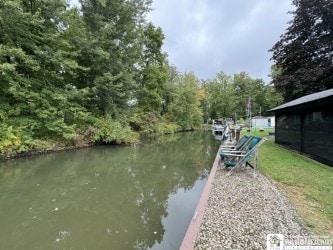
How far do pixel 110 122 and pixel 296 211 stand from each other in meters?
12.9

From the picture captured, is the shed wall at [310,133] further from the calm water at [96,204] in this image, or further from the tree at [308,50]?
the tree at [308,50]

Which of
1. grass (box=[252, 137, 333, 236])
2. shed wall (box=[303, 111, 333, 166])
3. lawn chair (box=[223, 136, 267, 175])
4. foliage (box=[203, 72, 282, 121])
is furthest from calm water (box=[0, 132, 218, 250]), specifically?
foliage (box=[203, 72, 282, 121])

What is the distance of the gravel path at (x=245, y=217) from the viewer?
2.68m

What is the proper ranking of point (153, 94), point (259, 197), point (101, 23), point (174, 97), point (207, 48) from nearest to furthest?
point (259, 197)
point (101, 23)
point (153, 94)
point (207, 48)
point (174, 97)

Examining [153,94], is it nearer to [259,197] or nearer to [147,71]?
[147,71]

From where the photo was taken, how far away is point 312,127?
789 cm

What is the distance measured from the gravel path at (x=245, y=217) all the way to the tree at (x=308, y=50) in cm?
1166

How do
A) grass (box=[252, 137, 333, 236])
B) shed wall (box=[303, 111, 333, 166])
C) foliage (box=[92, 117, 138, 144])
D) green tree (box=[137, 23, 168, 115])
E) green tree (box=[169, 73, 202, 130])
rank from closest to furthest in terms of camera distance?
grass (box=[252, 137, 333, 236])
shed wall (box=[303, 111, 333, 166])
foliage (box=[92, 117, 138, 144])
green tree (box=[137, 23, 168, 115])
green tree (box=[169, 73, 202, 130])

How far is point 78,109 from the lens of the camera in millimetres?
13305

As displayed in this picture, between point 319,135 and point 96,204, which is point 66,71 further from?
point 319,135

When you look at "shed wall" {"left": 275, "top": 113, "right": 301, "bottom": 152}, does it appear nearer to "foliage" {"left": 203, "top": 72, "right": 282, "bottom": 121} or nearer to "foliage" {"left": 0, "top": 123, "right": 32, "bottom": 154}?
"foliage" {"left": 0, "top": 123, "right": 32, "bottom": 154}

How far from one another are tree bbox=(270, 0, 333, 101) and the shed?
472cm

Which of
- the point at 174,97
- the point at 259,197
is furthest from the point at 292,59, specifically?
the point at 174,97

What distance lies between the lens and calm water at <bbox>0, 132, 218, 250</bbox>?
3441mm
